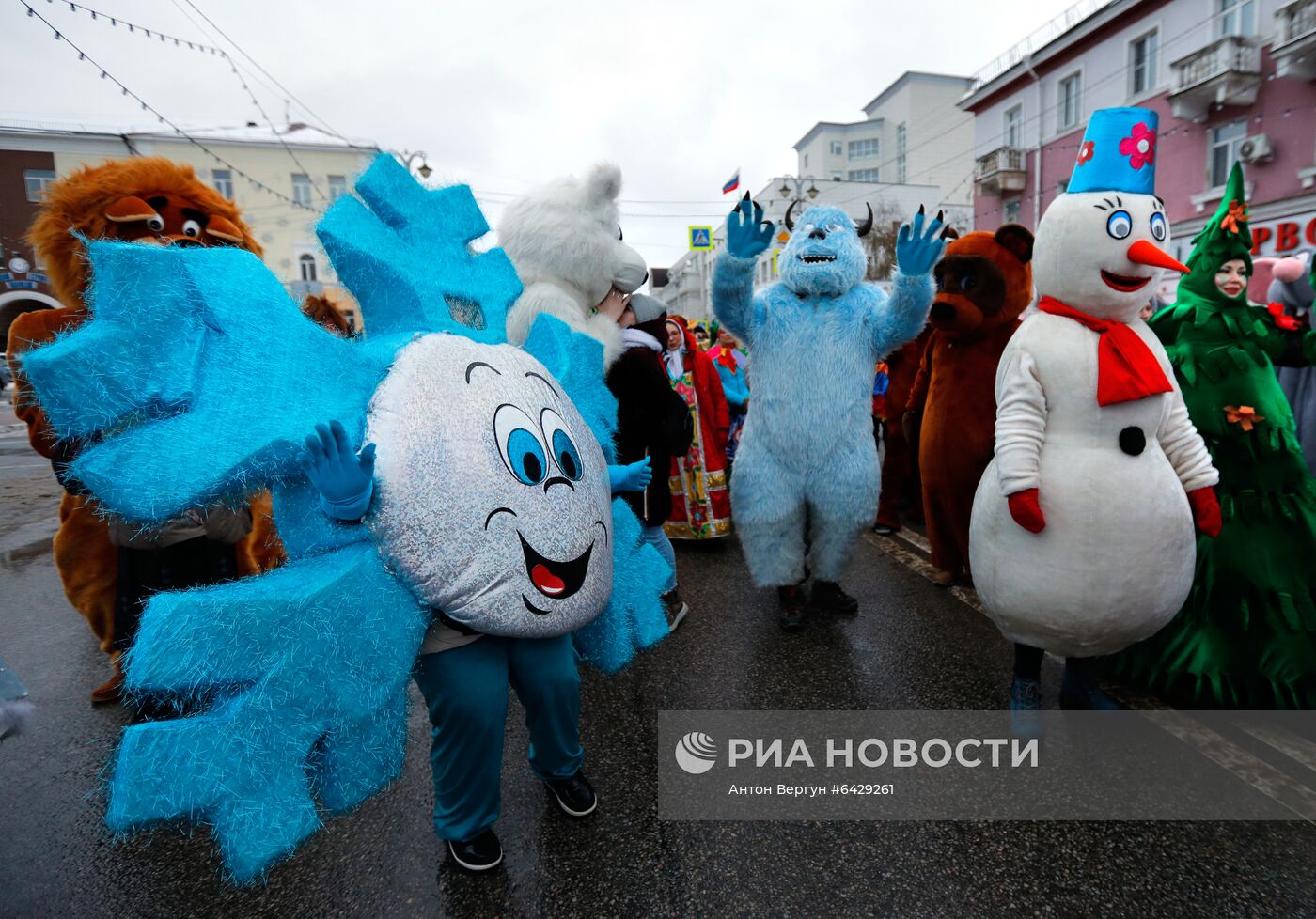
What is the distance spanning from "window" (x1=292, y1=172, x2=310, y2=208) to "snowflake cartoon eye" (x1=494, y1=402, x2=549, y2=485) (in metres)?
22.6

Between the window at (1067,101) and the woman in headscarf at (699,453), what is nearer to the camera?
the woman in headscarf at (699,453)

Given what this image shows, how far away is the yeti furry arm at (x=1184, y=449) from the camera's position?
219 centimetres

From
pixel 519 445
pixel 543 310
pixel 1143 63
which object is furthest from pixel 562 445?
pixel 1143 63

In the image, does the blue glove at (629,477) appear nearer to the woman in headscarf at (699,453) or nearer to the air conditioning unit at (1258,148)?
the woman in headscarf at (699,453)

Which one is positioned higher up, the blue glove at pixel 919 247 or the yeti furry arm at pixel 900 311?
the blue glove at pixel 919 247

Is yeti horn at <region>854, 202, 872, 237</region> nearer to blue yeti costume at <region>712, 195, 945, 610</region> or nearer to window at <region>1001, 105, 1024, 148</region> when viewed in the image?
blue yeti costume at <region>712, 195, 945, 610</region>

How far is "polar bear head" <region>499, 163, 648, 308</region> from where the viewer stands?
2.59 m

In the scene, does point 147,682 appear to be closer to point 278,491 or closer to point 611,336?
point 278,491

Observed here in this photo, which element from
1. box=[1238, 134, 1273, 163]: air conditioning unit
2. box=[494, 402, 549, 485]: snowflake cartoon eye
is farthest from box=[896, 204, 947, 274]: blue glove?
box=[1238, 134, 1273, 163]: air conditioning unit

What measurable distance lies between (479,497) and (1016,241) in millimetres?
3197

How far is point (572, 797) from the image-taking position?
211cm

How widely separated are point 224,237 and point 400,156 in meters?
1.08

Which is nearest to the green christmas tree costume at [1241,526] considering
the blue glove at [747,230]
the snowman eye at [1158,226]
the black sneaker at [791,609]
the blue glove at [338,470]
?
the snowman eye at [1158,226]

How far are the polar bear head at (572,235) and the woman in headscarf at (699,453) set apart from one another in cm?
222
